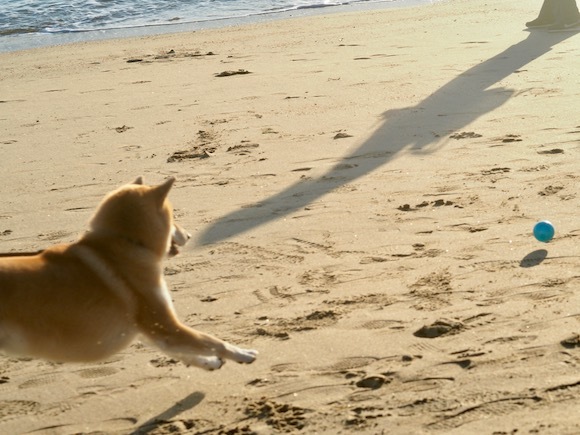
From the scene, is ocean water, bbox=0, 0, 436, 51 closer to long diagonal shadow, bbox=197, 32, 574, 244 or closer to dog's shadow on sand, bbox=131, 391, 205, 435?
long diagonal shadow, bbox=197, 32, 574, 244

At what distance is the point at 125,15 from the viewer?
65.0 feet

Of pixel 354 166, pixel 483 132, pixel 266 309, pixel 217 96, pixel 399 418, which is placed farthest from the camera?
pixel 217 96

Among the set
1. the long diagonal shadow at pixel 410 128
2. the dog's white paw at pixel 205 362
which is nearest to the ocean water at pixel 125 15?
the long diagonal shadow at pixel 410 128

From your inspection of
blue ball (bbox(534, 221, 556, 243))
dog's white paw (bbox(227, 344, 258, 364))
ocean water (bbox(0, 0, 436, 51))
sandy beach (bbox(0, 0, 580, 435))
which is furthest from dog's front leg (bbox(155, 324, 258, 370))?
ocean water (bbox(0, 0, 436, 51))

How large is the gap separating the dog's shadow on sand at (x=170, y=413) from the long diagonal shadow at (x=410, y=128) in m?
2.10

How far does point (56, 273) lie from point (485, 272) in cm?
264

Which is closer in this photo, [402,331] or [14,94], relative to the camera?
[402,331]

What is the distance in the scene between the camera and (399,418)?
4078mm

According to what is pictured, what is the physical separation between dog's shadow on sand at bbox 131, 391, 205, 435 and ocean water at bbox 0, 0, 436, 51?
13.5 meters

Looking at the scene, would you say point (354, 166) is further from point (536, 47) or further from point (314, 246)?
point (536, 47)

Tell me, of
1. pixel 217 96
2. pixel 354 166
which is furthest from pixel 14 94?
pixel 354 166

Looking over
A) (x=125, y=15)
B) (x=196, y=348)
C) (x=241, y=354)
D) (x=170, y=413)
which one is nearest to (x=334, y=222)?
(x=241, y=354)

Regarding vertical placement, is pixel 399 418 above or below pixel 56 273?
→ below

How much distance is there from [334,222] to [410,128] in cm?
245
